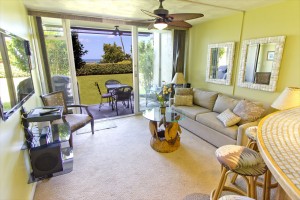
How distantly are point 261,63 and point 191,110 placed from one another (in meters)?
1.51

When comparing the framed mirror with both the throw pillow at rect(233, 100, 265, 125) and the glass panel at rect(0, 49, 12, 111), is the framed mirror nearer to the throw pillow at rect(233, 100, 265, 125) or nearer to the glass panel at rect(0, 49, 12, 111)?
the throw pillow at rect(233, 100, 265, 125)

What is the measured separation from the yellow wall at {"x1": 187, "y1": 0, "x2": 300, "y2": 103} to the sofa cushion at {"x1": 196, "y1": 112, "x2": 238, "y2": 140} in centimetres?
86

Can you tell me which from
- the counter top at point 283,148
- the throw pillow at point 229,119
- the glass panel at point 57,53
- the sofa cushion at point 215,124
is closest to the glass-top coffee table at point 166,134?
the sofa cushion at point 215,124

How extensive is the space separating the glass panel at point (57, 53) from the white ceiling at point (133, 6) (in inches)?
12.9

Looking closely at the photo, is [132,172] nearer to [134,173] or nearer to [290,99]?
[134,173]

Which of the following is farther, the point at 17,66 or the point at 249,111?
the point at 249,111

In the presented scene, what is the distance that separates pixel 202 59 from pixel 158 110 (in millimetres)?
1934

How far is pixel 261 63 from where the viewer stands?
9.77 feet

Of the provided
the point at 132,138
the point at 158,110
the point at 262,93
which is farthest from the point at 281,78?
the point at 132,138

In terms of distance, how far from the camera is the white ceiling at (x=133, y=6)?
2.65 metres

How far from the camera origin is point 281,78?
8.95 feet

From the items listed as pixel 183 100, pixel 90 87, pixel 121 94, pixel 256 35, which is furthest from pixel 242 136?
pixel 90 87

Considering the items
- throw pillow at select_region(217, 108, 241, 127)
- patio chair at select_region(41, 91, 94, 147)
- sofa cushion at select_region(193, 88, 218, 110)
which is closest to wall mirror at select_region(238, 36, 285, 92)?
sofa cushion at select_region(193, 88, 218, 110)

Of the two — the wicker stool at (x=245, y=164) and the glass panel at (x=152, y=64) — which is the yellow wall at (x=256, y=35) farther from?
the wicker stool at (x=245, y=164)
